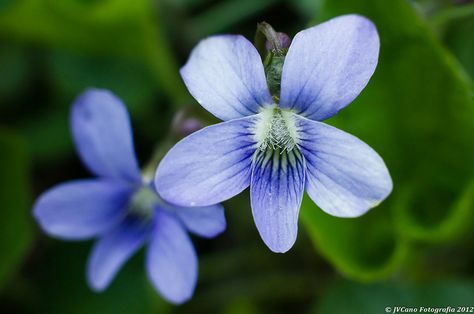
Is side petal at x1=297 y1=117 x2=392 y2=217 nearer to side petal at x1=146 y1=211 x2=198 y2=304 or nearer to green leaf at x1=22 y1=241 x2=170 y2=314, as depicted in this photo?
side petal at x1=146 y1=211 x2=198 y2=304

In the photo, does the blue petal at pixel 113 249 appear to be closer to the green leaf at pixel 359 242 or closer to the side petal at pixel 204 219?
the side petal at pixel 204 219

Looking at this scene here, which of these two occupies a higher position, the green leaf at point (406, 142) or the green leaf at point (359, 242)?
the green leaf at point (406, 142)

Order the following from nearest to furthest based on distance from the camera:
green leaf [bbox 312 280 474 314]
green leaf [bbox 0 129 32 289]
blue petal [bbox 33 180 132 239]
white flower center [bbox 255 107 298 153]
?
1. white flower center [bbox 255 107 298 153]
2. blue petal [bbox 33 180 132 239]
3. green leaf [bbox 312 280 474 314]
4. green leaf [bbox 0 129 32 289]

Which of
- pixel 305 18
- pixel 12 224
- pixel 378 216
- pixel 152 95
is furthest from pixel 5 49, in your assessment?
pixel 378 216

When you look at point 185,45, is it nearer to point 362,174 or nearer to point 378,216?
point 378,216

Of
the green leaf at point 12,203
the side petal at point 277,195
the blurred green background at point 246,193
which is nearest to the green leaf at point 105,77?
the blurred green background at point 246,193

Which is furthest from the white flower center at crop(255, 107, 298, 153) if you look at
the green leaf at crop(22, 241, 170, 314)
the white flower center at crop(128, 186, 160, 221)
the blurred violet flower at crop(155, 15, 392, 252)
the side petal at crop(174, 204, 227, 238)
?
the green leaf at crop(22, 241, 170, 314)
